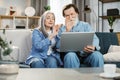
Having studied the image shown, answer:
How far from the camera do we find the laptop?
2424 mm

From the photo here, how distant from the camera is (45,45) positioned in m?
2.69

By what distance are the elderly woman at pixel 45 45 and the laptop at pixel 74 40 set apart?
0.18 m

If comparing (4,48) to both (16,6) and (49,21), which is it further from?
(16,6)

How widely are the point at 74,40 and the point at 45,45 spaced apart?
1.26ft

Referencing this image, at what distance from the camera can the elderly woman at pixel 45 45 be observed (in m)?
2.59

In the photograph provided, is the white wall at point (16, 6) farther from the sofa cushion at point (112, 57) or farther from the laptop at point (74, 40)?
the laptop at point (74, 40)

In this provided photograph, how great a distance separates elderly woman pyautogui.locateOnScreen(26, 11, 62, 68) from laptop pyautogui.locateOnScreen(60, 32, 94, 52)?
179mm

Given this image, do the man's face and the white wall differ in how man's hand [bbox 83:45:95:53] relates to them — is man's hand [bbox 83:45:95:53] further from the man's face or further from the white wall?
the white wall

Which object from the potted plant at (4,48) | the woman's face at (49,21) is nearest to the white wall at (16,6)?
the woman's face at (49,21)

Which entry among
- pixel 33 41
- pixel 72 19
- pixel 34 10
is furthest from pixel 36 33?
pixel 34 10

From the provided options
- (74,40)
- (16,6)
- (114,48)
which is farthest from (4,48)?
(16,6)

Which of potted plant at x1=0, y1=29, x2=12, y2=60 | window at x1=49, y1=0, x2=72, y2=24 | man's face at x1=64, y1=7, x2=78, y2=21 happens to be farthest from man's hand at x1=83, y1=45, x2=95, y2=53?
window at x1=49, y1=0, x2=72, y2=24

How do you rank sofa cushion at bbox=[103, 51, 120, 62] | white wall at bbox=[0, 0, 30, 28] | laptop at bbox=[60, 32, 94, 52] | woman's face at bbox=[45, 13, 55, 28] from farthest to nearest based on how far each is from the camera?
white wall at bbox=[0, 0, 30, 28] → sofa cushion at bbox=[103, 51, 120, 62] → woman's face at bbox=[45, 13, 55, 28] → laptop at bbox=[60, 32, 94, 52]

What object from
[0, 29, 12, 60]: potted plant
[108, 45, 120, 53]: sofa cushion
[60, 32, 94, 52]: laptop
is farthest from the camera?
[108, 45, 120, 53]: sofa cushion
